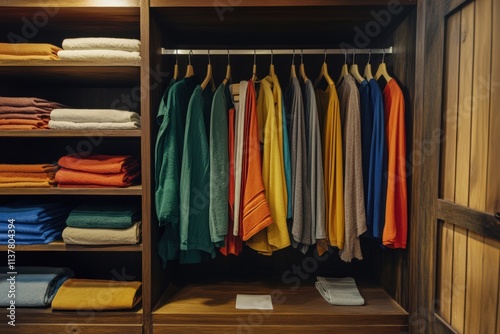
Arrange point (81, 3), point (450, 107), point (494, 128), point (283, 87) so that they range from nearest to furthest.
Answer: point (494, 128)
point (450, 107)
point (81, 3)
point (283, 87)

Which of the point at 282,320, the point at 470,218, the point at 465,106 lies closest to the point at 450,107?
the point at 465,106

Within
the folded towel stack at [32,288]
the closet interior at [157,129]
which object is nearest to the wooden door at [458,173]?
the closet interior at [157,129]

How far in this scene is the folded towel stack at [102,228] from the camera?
1392 millimetres

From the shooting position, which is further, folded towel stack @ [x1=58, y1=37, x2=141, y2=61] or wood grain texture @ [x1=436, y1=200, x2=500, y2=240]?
folded towel stack @ [x1=58, y1=37, x2=141, y2=61]

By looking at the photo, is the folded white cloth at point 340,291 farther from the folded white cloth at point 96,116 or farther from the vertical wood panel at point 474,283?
the folded white cloth at point 96,116

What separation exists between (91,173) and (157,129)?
0.34 m

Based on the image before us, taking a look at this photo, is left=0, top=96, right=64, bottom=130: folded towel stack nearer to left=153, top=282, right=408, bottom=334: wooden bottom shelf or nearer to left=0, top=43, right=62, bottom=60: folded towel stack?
left=0, top=43, right=62, bottom=60: folded towel stack

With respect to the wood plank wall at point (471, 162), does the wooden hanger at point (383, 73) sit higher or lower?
higher

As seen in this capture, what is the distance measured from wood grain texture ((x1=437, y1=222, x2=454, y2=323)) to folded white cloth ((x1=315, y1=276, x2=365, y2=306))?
35 cm

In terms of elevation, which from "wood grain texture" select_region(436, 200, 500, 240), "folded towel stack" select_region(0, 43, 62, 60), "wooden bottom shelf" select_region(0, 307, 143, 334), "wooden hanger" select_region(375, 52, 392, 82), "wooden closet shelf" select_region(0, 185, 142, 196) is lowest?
"wooden bottom shelf" select_region(0, 307, 143, 334)

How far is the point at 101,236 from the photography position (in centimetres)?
139

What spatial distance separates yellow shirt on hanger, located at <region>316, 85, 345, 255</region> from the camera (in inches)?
56.5

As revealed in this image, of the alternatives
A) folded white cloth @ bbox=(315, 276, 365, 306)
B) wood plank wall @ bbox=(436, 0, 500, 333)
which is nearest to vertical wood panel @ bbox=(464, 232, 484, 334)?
wood plank wall @ bbox=(436, 0, 500, 333)

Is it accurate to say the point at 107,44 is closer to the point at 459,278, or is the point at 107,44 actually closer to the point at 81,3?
the point at 81,3
